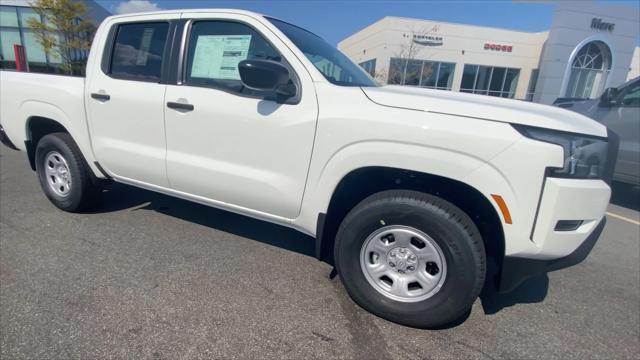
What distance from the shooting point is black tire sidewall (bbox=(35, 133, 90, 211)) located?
3471 mm

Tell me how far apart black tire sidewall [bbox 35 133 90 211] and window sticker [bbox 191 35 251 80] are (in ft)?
5.49

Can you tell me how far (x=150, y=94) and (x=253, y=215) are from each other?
132 centimetres

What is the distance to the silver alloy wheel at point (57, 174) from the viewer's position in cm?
365

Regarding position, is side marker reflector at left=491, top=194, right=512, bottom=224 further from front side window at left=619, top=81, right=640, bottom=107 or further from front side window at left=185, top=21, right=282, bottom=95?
front side window at left=619, top=81, right=640, bottom=107

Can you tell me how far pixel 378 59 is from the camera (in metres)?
29.0

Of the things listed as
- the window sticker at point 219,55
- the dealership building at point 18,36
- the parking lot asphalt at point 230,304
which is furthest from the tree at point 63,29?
the window sticker at point 219,55

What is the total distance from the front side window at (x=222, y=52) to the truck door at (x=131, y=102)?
0.95 feet

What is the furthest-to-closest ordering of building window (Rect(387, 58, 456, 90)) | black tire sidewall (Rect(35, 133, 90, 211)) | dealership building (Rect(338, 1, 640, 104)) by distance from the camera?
building window (Rect(387, 58, 456, 90)), dealership building (Rect(338, 1, 640, 104)), black tire sidewall (Rect(35, 133, 90, 211))

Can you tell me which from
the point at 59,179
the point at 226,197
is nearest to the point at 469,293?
the point at 226,197

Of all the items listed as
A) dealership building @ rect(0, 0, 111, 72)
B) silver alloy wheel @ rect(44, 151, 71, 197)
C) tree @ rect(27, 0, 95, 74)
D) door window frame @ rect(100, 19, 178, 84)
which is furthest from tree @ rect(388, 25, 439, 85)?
silver alloy wheel @ rect(44, 151, 71, 197)

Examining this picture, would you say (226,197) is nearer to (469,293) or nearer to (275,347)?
(275,347)

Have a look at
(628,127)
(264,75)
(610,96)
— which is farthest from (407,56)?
(264,75)

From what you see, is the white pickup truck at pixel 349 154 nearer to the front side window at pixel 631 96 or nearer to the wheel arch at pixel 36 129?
the wheel arch at pixel 36 129

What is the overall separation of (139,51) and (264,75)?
1611 millimetres
